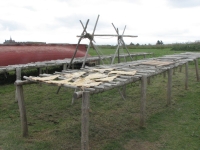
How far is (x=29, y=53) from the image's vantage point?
11883 millimetres

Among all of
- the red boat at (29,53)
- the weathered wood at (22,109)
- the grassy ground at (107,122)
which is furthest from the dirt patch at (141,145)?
the red boat at (29,53)

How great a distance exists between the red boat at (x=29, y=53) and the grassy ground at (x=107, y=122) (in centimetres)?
251

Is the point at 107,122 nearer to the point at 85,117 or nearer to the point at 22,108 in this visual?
the point at 22,108

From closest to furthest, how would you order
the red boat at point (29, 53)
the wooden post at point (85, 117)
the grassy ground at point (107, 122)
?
the wooden post at point (85, 117) < the grassy ground at point (107, 122) < the red boat at point (29, 53)

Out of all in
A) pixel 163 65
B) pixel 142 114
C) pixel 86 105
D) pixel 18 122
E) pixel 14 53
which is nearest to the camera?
pixel 86 105

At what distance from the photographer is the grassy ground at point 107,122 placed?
4.67m

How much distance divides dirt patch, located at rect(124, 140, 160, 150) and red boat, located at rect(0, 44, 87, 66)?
310 inches

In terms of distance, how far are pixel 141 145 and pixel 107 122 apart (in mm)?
1339

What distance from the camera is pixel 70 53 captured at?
45.9 feet

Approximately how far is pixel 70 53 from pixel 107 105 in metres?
7.52

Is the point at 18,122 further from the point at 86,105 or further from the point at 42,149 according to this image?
the point at 86,105

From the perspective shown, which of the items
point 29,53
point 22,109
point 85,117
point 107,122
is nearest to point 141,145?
point 107,122

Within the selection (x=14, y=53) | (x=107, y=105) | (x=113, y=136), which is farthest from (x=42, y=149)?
(x=14, y=53)

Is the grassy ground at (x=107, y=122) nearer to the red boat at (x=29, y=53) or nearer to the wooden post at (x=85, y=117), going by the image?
the wooden post at (x=85, y=117)
